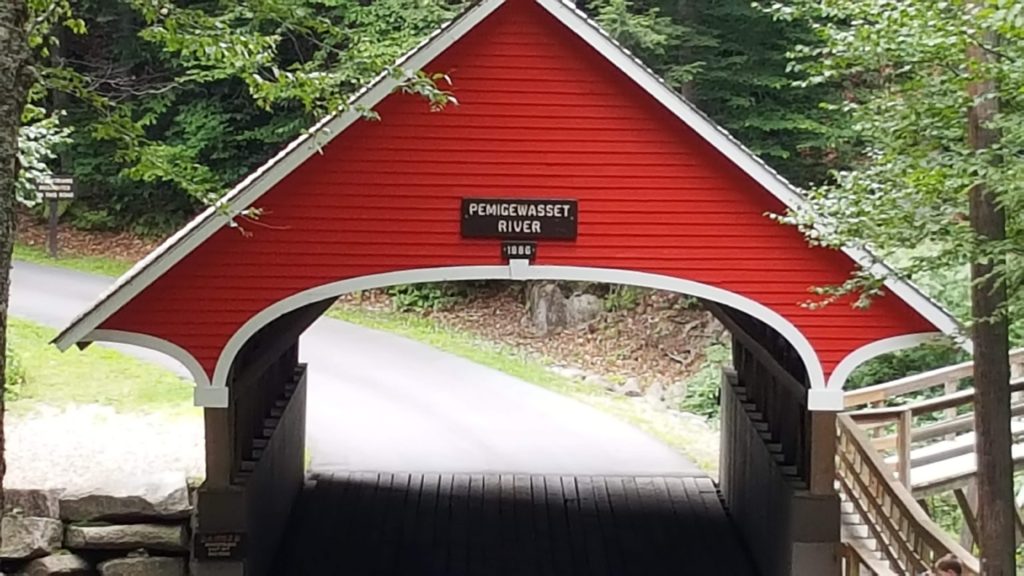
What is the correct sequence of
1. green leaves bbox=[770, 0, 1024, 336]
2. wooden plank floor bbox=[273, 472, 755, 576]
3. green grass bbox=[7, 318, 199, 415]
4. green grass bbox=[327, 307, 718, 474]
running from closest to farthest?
green leaves bbox=[770, 0, 1024, 336] → wooden plank floor bbox=[273, 472, 755, 576] → green grass bbox=[7, 318, 199, 415] → green grass bbox=[327, 307, 718, 474]

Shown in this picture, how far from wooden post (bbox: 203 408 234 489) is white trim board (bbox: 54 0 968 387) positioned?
3.39ft

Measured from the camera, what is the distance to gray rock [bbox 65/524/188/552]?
8.08 metres

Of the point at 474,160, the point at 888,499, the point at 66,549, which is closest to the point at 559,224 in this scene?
the point at 474,160

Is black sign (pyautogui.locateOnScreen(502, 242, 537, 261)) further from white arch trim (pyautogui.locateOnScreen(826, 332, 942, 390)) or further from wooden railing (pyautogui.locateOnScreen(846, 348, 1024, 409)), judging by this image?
wooden railing (pyautogui.locateOnScreen(846, 348, 1024, 409))

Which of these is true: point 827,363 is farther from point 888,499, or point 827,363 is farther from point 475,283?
point 475,283

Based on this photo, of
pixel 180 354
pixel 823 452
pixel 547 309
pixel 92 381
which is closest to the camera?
pixel 180 354

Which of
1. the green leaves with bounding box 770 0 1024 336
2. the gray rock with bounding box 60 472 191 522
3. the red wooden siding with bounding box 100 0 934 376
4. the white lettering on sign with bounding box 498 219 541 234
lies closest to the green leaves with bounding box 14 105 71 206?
the red wooden siding with bounding box 100 0 934 376

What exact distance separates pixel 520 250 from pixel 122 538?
3.74 meters

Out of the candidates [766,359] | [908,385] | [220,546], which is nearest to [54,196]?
[220,546]

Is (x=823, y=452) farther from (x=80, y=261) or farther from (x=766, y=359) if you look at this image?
(x=80, y=261)

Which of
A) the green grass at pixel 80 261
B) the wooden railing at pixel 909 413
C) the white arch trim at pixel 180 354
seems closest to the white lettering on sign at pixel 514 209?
the white arch trim at pixel 180 354

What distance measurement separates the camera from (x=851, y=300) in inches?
304

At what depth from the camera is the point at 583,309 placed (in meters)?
19.8

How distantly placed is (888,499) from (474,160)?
4.03 metres
